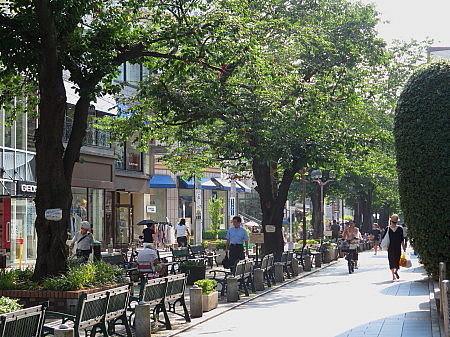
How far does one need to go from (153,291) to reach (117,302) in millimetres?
1513

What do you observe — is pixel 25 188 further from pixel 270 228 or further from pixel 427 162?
pixel 427 162

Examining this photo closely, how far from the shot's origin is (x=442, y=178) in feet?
46.8

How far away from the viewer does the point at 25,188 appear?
106ft

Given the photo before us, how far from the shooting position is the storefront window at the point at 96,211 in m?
42.9

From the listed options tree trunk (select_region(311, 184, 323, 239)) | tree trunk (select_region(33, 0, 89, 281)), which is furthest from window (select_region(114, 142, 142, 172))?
tree trunk (select_region(33, 0, 89, 281))

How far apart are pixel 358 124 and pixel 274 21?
10399 mm

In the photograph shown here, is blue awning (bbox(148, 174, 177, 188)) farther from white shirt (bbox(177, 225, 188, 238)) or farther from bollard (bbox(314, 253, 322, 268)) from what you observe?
bollard (bbox(314, 253, 322, 268))

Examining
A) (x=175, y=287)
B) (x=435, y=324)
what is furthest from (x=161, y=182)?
(x=435, y=324)

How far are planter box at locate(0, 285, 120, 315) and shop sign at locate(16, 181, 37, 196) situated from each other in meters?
16.1

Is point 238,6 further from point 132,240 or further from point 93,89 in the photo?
point 132,240

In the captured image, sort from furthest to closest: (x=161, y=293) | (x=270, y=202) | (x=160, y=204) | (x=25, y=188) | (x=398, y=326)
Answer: (x=160, y=204) → (x=270, y=202) → (x=25, y=188) → (x=161, y=293) → (x=398, y=326)

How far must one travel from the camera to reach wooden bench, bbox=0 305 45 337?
9.48 m

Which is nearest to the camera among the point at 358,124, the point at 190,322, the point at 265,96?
the point at 190,322

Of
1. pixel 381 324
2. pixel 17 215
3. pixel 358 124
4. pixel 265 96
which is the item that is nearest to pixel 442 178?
pixel 381 324
